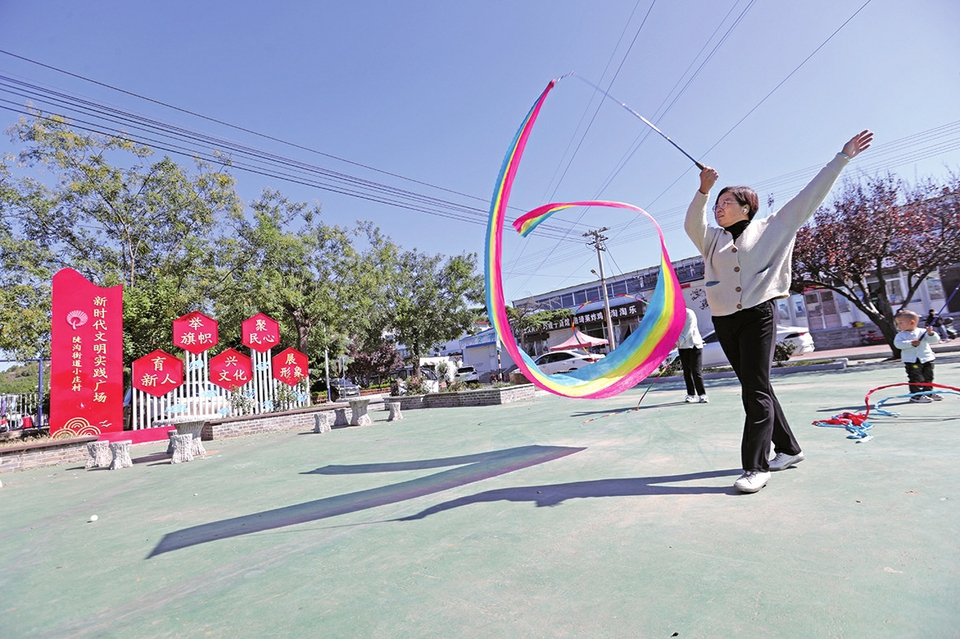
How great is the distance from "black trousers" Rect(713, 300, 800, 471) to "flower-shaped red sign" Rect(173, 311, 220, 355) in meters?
12.1

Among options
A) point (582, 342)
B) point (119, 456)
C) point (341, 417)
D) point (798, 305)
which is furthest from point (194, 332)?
point (798, 305)

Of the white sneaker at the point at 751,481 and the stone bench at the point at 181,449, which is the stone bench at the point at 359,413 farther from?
the white sneaker at the point at 751,481

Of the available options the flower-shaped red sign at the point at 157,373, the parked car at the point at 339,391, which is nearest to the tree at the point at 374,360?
the parked car at the point at 339,391

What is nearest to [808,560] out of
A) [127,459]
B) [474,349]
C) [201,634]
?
[201,634]

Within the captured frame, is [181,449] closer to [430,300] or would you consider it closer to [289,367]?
[289,367]

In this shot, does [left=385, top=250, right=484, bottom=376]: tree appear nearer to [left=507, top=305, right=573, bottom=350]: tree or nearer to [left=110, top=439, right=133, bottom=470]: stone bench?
[left=507, top=305, right=573, bottom=350]: tree

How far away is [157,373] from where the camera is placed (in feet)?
37.6

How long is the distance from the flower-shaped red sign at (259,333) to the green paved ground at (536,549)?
25.4 ft

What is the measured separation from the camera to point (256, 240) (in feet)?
64.0

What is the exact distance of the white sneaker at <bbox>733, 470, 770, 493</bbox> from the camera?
3.04 metres

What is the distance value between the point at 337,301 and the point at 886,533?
20.0 meters

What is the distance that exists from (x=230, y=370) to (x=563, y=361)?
47.9 feet

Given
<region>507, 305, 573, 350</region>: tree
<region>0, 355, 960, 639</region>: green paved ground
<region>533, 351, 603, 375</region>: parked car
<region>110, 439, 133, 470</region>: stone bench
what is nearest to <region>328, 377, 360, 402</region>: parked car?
<region>533, 351, 603, 375</region>: parked car

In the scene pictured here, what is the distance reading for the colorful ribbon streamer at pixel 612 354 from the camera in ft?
14.8
